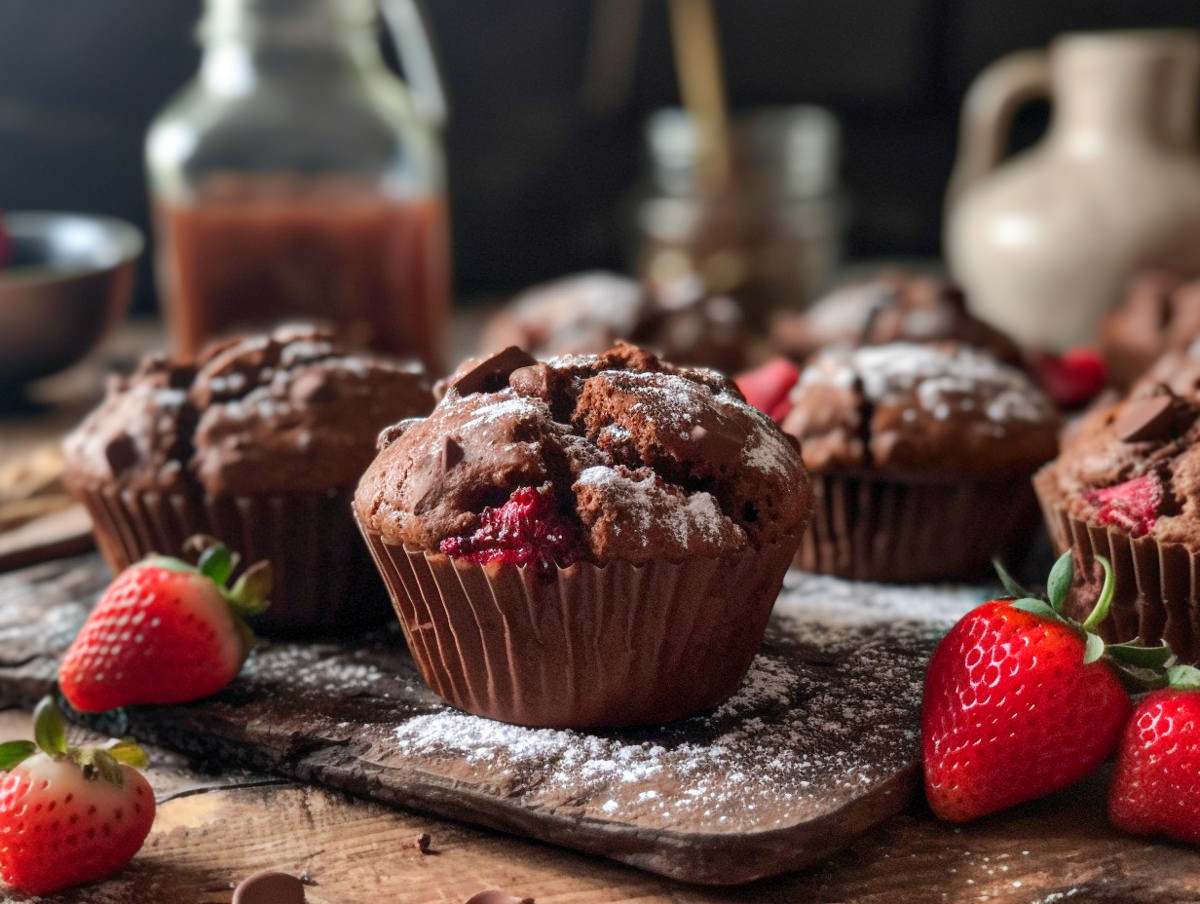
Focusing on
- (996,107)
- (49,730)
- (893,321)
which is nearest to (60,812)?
(49,730)

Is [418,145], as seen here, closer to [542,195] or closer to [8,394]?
[8,394]

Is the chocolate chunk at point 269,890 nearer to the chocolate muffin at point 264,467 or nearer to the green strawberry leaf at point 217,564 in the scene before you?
the green strawberry leaf at point 217,564

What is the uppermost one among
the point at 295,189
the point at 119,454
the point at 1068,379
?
the point at 295,189

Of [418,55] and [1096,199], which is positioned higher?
[418,55]

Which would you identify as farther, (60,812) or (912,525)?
(912,525)

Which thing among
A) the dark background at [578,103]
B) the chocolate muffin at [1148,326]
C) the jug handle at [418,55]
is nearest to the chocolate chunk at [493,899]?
the chocolate muffin at [1148,326]

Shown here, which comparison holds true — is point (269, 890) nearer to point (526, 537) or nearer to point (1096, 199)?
point (526, 537)
